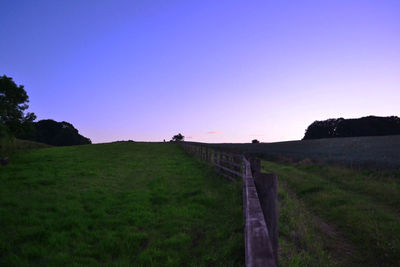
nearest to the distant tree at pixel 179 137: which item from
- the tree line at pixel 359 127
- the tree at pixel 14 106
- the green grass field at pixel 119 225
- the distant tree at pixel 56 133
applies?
the distant tree at pixel 56 133

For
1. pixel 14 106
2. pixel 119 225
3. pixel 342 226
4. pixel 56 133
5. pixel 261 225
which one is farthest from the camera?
pixel 56 133

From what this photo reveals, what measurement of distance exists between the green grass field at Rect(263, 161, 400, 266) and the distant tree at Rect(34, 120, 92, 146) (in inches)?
3151

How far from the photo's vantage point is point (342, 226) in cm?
646

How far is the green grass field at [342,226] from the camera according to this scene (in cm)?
A: 446

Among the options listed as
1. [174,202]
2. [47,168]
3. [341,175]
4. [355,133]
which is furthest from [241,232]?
[355,133]

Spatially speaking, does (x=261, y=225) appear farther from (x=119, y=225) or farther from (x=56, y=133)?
(x=56, y=133)

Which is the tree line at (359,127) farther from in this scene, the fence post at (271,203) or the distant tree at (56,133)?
the distant tree at (56,133)

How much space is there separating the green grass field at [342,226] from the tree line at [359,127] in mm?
69103

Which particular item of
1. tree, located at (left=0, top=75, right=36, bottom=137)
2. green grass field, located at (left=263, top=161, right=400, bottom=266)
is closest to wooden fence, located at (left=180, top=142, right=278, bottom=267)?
green grass field, located at (left=263, top=161, right=400, bottom=266)

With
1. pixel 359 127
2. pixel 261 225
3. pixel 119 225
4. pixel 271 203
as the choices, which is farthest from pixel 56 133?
pixel 359 127

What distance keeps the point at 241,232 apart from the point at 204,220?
1.65m

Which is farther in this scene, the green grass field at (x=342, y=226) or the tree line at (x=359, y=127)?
the tree line at (x=359, y=127)

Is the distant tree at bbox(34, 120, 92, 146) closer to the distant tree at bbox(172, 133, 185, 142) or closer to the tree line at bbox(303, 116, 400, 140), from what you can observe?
the distant tree at bbox(172, 133, 185, 142)

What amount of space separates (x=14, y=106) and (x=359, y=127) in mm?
81833
